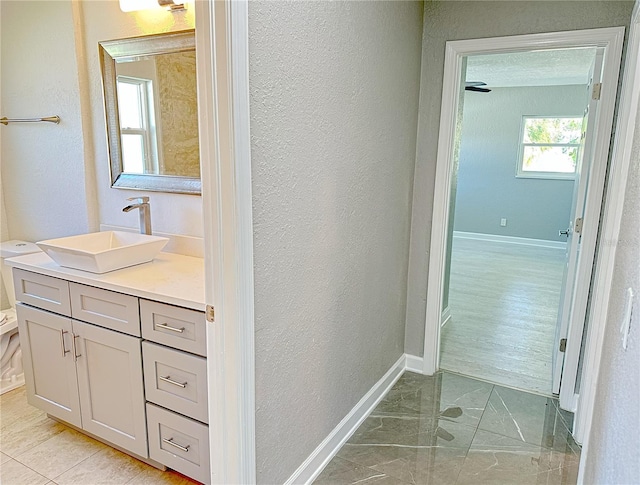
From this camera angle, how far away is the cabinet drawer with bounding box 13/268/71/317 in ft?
6.51

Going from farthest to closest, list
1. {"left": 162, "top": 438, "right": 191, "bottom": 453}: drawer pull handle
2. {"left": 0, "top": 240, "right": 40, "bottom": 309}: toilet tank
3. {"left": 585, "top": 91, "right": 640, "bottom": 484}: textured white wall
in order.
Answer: {"left": 0, "top": 240, "right": 40, "bottom": 309}: toilet tank
{"left": 162, "top": 438, "right": 191, "bottom": 453}: drawer pull handle
{"left": 585, "top": 91, "right": 640, "bottom": 484}: textured white wall

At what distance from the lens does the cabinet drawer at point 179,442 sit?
5.67 feet

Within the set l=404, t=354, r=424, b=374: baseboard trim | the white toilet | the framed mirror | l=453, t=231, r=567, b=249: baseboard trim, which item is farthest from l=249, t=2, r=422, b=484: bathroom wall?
l=453, t=231, r=567, b=249: baseboard trim

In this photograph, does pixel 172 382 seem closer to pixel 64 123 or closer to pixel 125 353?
pixel 125 353

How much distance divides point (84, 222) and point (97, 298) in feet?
3.19

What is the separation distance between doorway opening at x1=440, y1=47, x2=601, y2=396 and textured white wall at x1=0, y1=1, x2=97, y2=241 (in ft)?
9.59

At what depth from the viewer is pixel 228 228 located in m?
1.33

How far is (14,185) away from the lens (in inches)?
115

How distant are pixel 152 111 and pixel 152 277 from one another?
971 millimetres

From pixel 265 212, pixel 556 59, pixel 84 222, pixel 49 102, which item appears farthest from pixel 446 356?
pixel 556 59

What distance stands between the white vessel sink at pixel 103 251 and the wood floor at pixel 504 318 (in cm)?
208

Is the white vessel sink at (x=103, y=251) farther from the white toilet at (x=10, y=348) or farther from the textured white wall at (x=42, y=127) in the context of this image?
the white toilet at (x=10, y=348)

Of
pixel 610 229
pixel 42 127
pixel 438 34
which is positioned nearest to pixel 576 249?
pixel 610 229

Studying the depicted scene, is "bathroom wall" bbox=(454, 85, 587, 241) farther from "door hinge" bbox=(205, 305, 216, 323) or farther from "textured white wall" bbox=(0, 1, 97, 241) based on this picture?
"door hinge" bbox=(205, 305, 216, 323)
